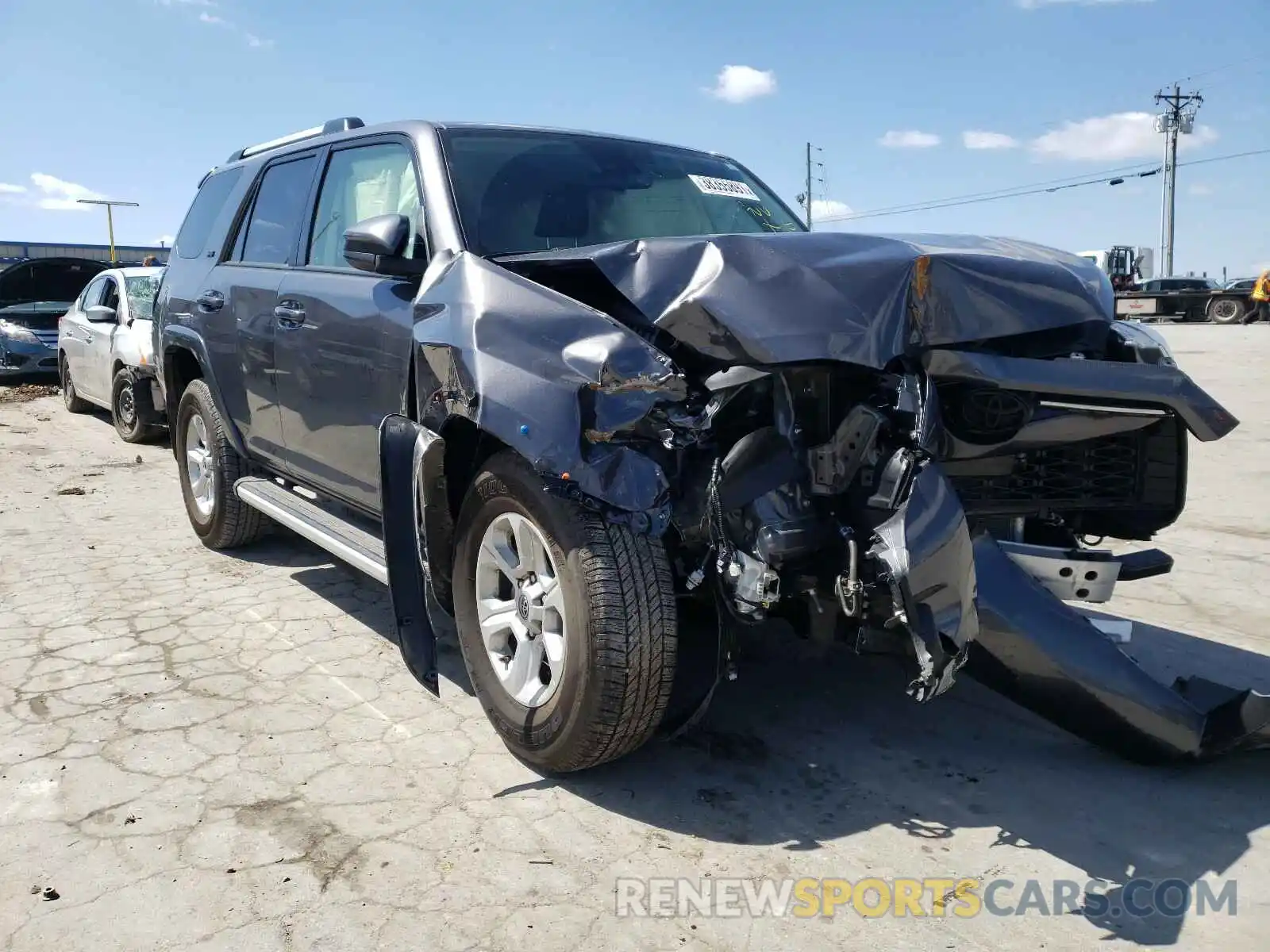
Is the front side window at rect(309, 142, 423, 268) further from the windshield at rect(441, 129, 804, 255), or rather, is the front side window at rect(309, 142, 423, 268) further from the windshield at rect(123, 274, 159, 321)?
the windshield at rect(123, 274, 159, 321)

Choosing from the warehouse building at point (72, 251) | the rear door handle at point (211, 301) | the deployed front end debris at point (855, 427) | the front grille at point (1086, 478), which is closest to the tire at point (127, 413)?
the rear door handle at point (211, 301)

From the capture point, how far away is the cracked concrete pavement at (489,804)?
242 centimetres

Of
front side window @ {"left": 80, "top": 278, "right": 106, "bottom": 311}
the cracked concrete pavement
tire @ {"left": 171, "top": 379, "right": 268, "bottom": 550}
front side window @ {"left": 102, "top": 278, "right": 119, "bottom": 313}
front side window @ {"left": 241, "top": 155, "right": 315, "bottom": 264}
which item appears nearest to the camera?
the cracked concrete pavement

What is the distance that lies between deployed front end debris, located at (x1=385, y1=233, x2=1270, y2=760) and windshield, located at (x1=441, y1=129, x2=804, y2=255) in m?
0.57

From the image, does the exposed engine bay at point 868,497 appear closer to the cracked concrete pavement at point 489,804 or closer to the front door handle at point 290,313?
the cracked concrete pavement at point 489,804

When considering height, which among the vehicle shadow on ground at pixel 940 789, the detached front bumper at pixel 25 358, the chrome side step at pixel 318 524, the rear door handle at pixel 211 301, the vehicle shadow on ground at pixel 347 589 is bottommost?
the vehicle shadow on ground at pixel 940 789

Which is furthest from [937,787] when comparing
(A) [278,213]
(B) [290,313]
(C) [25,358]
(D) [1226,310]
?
(D) [1226,310]

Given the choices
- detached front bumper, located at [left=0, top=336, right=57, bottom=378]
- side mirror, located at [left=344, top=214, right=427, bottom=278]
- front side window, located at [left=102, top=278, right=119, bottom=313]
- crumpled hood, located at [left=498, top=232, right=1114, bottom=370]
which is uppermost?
front side window, located at [left=102, top=278, right=119, bottom=313]

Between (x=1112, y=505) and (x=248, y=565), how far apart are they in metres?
4.40

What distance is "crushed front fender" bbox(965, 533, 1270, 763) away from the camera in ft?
9.55

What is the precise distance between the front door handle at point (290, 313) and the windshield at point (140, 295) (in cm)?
642

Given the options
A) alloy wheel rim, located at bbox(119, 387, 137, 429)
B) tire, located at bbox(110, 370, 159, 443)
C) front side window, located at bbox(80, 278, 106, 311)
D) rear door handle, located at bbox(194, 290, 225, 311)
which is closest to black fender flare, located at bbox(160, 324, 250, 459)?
rear door handle, located at bbox(194, 290, 225, 311)

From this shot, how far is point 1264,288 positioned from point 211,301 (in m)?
29.2

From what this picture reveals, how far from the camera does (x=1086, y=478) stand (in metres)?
3.16
